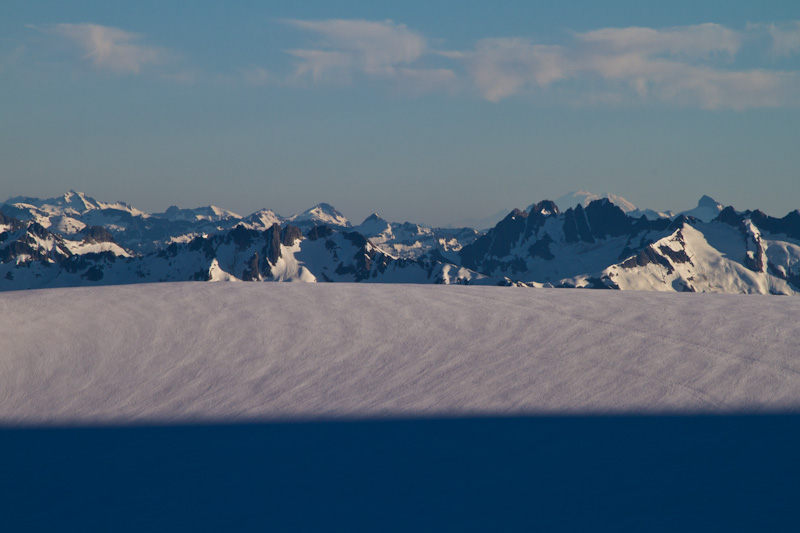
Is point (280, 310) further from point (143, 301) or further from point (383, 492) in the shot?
point (383, 492)

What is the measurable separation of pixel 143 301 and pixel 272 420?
41.4 ft

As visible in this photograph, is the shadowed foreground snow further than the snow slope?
No

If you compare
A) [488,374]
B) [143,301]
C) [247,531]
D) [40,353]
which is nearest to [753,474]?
[488,374]

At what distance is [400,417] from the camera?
1562 cm

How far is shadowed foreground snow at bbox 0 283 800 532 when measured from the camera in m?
12.2

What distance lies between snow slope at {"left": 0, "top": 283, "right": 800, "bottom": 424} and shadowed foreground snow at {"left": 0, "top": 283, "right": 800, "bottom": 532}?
0.27 ft

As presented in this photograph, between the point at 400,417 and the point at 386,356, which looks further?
the point at 386,356

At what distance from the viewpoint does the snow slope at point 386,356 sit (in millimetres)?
16438

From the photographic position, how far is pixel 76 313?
2427 centimetres

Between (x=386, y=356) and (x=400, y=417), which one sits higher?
(x=386, y=356)

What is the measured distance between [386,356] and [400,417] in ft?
13.2

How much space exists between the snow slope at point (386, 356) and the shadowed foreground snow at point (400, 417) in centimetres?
8

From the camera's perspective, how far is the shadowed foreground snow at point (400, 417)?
39.9ft

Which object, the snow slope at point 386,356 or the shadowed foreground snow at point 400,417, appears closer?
the shadowed foreground snow at point 400,417
